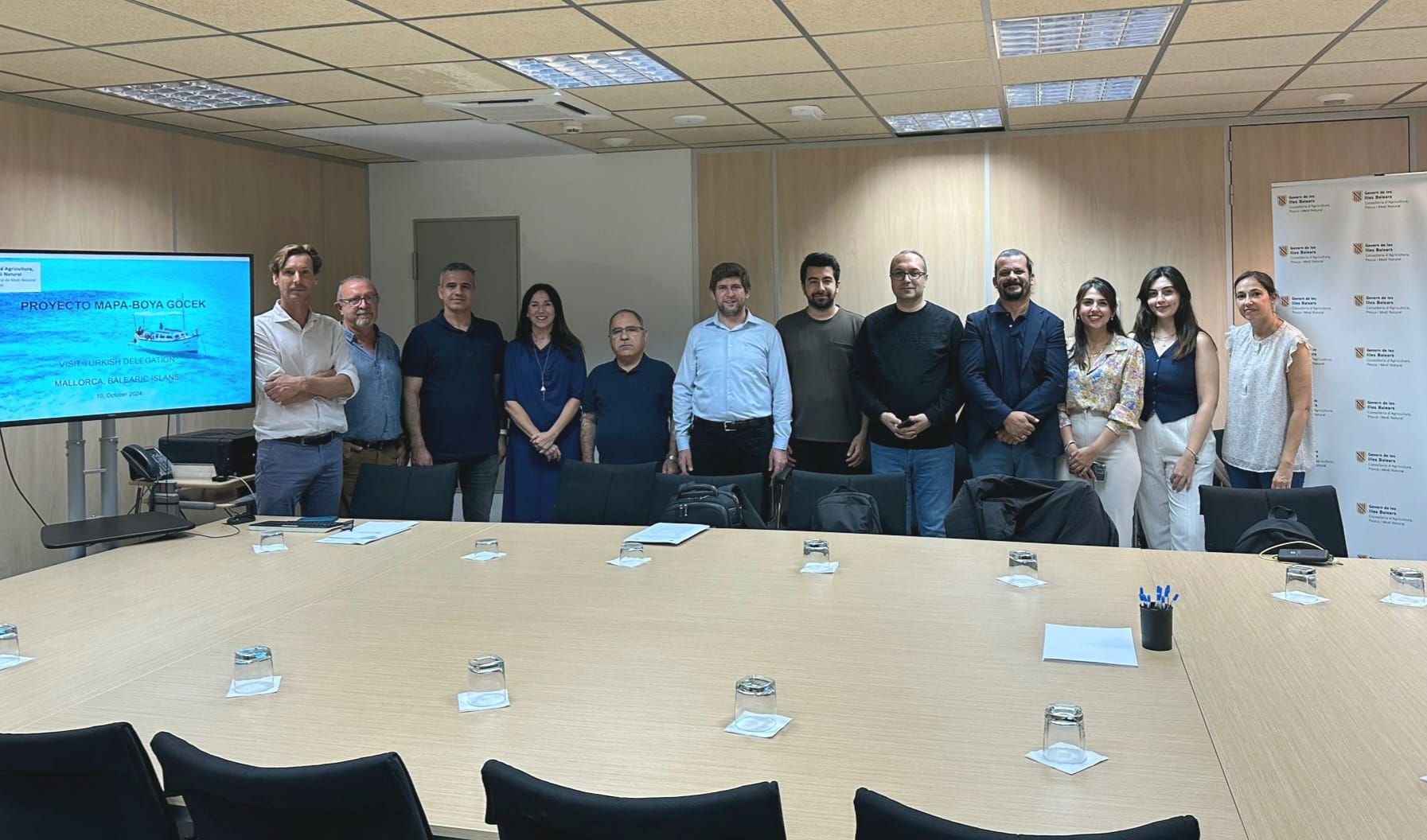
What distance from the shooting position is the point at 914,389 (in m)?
5.75

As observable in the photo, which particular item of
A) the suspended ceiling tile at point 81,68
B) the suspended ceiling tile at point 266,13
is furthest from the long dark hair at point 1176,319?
the suspended ceiling tile at point 81,68

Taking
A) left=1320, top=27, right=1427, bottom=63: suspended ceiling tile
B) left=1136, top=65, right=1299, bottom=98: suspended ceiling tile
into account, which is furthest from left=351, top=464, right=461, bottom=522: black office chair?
left=1320, top=27, right=1427, bottom=63: suspended ceiling tile

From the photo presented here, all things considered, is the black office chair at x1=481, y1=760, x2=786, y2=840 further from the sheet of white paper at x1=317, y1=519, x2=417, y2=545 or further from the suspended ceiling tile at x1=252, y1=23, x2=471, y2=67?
the suspended ceiling tile at x1=252, y1=23, x2=471, y2=67

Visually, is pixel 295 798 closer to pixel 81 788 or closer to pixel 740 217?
pixel 81 788

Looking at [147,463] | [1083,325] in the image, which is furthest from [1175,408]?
[147,463]

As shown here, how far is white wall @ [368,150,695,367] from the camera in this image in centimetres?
808

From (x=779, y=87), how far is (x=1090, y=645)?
398 cm

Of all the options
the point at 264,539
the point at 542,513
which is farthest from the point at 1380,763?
the point at 542,513

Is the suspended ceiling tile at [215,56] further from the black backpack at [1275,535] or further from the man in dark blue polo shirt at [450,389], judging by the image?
the black backpack at [1275,535]

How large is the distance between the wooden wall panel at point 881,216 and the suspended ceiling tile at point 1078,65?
Result: 1.70 m

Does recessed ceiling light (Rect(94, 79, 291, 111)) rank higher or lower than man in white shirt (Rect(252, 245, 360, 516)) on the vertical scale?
higher

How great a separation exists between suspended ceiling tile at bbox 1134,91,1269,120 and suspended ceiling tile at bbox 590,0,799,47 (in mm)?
2829

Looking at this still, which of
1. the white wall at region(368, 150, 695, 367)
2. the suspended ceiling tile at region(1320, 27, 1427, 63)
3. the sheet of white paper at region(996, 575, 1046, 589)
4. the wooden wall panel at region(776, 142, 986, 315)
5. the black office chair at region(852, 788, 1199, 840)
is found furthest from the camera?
the white wall at region(368, 150, 695, 367)

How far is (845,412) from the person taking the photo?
619cm
